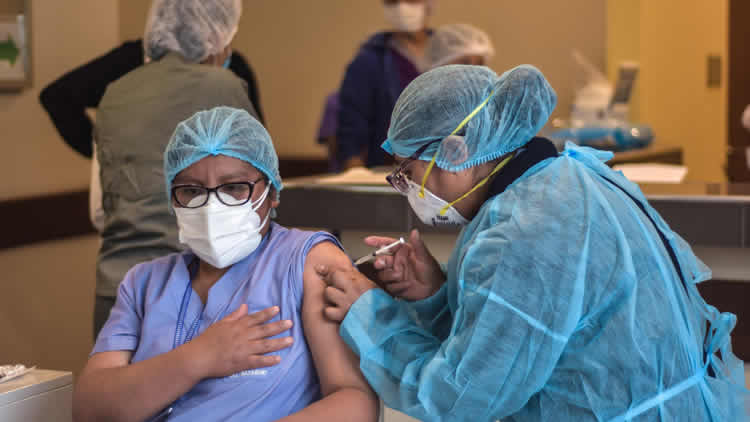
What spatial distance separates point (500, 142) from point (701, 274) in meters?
0.42

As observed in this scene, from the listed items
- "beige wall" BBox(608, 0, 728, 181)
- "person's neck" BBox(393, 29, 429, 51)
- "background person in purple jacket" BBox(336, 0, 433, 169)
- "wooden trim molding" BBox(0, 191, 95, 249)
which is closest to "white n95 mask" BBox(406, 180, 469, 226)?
"background person in purple jacket" BBox(336, 0, 433, 169)

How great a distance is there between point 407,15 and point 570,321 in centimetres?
251

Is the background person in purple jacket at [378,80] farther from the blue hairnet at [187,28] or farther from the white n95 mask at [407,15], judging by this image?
the blue hairnet at [187,28]

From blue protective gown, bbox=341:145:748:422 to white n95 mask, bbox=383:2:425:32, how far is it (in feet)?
7.61

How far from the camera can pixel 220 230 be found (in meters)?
1.54

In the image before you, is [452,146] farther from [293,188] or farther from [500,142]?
[293,188]

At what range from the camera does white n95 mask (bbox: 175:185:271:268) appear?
154cm

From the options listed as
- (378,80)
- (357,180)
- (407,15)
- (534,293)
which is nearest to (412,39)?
(407,15)

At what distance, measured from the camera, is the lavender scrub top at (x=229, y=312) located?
4.75 feet

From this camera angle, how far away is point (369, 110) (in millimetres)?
3484

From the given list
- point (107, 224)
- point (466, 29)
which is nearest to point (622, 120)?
point (466, 29)

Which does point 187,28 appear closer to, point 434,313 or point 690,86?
point 434,313

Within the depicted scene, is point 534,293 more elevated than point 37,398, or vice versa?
point 534,293

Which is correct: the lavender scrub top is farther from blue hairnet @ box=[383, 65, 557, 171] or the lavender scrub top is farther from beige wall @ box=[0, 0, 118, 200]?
beige wall @ box=[0, 0, 118, 200]
